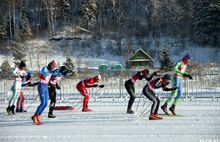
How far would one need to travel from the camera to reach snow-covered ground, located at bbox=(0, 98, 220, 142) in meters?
9.91

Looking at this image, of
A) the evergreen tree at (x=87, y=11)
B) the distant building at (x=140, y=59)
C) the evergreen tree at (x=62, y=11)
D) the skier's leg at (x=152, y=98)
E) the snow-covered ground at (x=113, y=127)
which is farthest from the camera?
the evergreen tree at (x=62, y=11)

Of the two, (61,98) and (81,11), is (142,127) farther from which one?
(81,11)

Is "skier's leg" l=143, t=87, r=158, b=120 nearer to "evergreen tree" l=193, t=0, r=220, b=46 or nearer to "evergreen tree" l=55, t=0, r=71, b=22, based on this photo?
"evergreen tree" l=193, t=0, r=220, b=46

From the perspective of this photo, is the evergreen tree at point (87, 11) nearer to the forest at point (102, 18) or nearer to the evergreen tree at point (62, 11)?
the forest at point (102, 18)

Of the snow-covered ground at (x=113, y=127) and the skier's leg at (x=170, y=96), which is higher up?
the skier's leg at (x=170, y=96)

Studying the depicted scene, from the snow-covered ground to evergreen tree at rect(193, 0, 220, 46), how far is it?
39884 mm

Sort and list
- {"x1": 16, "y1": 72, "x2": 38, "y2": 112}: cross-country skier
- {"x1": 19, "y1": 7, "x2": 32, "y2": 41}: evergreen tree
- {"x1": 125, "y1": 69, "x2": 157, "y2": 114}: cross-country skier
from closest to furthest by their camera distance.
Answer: {"x1": 125, "y1": 69, "x2": 157, "y2": 114}: cross-country skier, {"x1": 16, "y1": 72, "x2": 38, "y2": 112}: cross-country skier, {"x1": 19, "y1": 7, "x2": 32, "y2": 41}: evergreen tree

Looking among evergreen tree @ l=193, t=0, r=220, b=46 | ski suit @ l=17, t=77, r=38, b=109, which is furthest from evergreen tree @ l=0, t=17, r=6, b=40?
ski suit @ l=17, t=77, r=38, b=109

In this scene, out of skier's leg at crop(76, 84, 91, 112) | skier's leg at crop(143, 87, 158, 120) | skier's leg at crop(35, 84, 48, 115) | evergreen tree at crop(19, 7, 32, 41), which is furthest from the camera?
evergreen tree at crop(19, 7, 32, 41)

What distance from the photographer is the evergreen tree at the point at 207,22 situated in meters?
52.9

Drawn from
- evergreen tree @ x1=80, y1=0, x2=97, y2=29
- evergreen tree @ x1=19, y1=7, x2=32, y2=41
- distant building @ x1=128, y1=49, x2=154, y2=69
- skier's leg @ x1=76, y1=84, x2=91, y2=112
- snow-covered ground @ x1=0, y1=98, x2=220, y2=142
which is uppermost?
evergreen tree @ x1=80, y1=0, x2=97, y2=29

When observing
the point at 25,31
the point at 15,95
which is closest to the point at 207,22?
the point at 25,31

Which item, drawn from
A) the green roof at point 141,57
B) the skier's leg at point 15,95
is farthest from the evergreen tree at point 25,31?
the skier's leg at point 15,95

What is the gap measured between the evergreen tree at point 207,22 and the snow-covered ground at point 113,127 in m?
39.9
